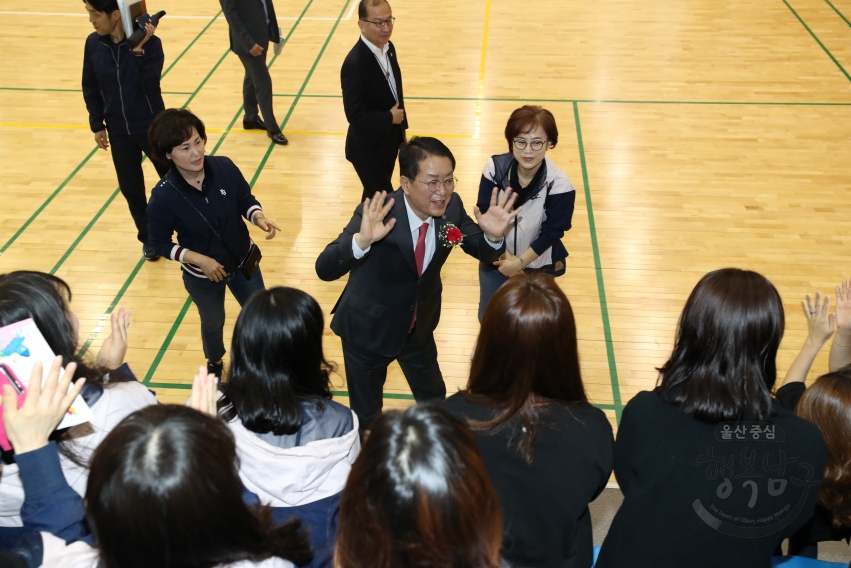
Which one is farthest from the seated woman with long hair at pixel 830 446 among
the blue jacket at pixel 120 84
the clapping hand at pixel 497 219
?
the blue jacket at pixel 120 84

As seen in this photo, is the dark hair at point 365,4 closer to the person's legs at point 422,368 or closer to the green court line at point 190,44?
the person's legs at point 422,368

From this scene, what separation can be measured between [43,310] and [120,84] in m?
3.00

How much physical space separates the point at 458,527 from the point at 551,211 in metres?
2.46

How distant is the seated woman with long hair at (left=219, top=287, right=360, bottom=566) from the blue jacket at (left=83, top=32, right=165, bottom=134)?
10.3 ft

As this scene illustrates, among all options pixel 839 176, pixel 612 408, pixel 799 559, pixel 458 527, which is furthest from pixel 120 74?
pixel 839 176

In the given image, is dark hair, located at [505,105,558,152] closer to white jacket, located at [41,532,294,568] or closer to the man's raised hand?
the man's raised hand

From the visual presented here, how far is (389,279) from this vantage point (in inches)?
123

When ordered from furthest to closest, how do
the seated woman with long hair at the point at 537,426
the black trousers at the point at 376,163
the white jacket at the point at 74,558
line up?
the black trousers at the point at 376,163 < the seated woman with long hair at the point at 537,426 < the white jacket at the point at 74,558

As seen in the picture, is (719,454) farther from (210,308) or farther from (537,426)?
(210,308)

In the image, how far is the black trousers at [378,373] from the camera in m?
3.36

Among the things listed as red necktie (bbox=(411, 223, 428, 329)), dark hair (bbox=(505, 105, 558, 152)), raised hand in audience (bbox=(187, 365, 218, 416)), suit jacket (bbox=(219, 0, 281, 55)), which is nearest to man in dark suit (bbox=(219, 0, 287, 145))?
suit jacket (bbox=(219, 0, 281, 55))

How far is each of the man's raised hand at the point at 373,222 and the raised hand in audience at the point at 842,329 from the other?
1.83 metres

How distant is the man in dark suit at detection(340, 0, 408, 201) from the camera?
4629 millimetres

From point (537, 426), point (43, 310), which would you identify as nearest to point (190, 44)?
point (43, 310)
